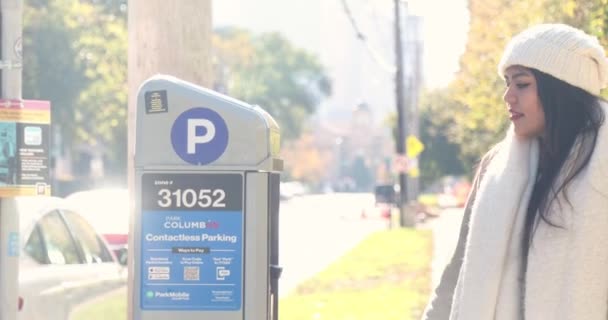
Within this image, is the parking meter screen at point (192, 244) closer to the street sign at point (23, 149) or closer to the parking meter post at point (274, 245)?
the parking meter post at point (274, 245)

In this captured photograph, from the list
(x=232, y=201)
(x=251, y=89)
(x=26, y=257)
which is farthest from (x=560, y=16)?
(x=251, y=89)

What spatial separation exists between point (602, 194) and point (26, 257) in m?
4.67

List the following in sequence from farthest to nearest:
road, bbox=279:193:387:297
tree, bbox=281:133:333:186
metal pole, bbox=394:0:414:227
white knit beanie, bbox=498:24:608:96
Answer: tree, bbox=281:133:333:186 < metal pole, bbox=394:0:414:227 < road, bbox=279:193:387:297 < white knit beanie, bbox=498:24:608:96

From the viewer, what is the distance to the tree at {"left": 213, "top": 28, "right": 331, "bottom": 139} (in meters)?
87.2

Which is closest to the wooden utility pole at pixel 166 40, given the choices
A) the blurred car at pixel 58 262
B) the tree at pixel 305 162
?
the blurred car at pixel 58 262

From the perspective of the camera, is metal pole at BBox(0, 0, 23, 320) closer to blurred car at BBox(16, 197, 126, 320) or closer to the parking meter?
blurred car at BBox(16, 197, 126, 320)

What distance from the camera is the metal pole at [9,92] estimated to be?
6266mm

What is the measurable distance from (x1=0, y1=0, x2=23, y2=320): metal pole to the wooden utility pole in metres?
0.57

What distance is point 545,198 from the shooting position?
340 cm

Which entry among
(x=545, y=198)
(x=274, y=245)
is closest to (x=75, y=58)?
(x=274, y=245)

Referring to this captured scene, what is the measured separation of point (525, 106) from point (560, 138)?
0.43ft

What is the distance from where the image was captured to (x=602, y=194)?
10.9ft

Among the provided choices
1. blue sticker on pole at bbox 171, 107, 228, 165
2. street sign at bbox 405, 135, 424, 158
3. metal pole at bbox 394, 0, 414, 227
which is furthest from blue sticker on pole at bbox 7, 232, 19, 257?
street sign at bbox 405, 135, 424, 158

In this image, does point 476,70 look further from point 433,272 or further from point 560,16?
point 560,16
